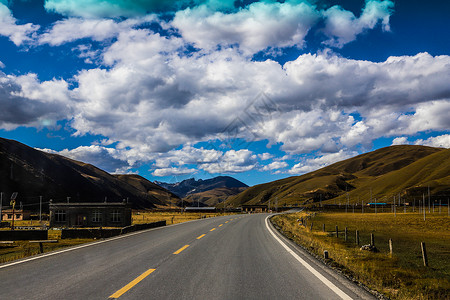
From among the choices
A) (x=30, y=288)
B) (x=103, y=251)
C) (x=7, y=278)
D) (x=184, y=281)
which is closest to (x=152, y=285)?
(x=184, y=281)

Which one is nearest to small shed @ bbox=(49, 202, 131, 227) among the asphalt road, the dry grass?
the dry grass

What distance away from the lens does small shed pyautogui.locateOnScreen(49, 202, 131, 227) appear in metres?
54.8

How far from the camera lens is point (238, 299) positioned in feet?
20.6

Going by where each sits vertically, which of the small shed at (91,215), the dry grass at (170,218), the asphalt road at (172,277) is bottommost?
the dry grass at (170,218)

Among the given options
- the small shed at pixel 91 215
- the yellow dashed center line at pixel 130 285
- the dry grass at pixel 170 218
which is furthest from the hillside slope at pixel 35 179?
the yellow dashed center line at pixel 130 285

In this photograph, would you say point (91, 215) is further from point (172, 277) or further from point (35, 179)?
point (35, 179)

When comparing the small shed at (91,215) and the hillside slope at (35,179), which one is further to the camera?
the hillside slope at (35,179)

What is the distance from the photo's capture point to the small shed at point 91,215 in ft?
180

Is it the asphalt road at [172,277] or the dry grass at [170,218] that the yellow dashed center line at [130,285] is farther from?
the dry grass at [170,218]

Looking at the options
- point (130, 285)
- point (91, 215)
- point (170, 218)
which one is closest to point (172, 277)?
point (130, 285)

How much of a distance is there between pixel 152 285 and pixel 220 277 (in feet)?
5.75

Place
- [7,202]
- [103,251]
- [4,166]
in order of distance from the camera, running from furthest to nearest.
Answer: [4,166]
[7,202]
[103,251]

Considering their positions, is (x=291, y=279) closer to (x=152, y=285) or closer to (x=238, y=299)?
(x=238, y=299)

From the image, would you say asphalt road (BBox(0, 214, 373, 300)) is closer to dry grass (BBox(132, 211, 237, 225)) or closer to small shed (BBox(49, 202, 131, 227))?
dry grass (BBox(132, 211, 237, 225))
